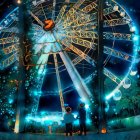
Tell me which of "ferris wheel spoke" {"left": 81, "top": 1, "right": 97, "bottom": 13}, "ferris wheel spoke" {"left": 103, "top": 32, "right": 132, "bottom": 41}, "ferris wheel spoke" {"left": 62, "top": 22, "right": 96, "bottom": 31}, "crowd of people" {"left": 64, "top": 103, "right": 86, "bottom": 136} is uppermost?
"ferris wheel spoke" {"left": 81, "top": 1, "right": 97, "bottom": 13}

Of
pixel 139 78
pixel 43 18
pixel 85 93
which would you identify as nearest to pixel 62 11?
pixel 43 18

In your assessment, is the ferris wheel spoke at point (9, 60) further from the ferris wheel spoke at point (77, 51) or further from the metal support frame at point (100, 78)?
the metal support frame at point (100, 78)

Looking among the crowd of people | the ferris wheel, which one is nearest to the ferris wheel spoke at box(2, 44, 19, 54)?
the ferris wheel

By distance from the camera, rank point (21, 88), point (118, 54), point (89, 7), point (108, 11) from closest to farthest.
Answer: point (21, 88), point (118, 54), point (108, 11), point (89, 7)

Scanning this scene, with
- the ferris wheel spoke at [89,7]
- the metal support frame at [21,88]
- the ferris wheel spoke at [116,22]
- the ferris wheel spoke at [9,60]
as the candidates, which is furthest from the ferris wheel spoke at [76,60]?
the metal support frame at [21,88]

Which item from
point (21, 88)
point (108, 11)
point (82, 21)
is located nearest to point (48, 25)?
point (82, 21)

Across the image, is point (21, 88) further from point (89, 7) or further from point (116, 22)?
point (89, 7)

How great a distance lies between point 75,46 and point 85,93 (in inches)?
142

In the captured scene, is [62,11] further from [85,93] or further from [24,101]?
[24,101]

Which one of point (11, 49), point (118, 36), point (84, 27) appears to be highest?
point (84, 27)

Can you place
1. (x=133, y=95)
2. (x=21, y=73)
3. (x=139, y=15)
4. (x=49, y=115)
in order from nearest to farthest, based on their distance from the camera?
1. (x=21, y=73)
2. (x=49, y=115)
3. (x=133, y=95)
4. (x=139, y=15)

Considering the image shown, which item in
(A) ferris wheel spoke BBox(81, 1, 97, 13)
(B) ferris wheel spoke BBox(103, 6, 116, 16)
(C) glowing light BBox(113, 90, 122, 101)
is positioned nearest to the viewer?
(C) glowing light BBox(113, 90, 122, 101)

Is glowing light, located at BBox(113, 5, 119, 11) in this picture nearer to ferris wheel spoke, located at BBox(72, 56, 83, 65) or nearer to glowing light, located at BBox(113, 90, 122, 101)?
ferris wheel spoke, located at BBox(72, 56, 83, 65)

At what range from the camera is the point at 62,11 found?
25.2 meters
